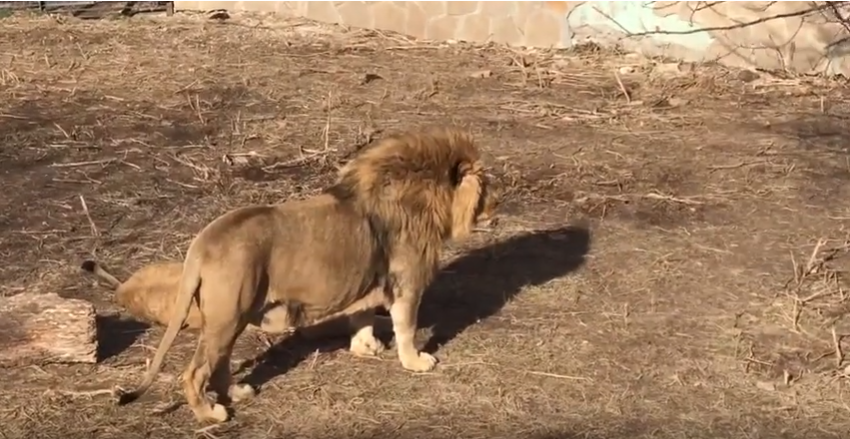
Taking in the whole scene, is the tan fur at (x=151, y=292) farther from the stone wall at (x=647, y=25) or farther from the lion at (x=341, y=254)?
the stone wall at (x=647, y=25)

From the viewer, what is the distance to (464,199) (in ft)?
17.0

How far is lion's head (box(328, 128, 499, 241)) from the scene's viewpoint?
197 inches

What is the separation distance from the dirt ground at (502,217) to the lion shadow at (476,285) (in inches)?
0.6

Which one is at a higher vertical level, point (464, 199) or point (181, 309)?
point (464, 199)

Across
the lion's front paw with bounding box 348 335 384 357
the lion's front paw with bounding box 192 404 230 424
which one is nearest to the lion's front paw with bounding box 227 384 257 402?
the lion's front paw with bounding box 192 404 230 424

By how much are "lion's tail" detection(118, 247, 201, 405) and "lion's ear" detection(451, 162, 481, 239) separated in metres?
1.17

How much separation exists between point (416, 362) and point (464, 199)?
658 millimetres

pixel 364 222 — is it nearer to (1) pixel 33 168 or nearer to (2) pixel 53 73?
(1) pixel 33 168

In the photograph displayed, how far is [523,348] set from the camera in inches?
211

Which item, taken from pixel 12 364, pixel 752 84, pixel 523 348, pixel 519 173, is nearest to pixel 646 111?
pixel 752 84

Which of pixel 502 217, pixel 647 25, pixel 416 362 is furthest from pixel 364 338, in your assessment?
pixel 647 25

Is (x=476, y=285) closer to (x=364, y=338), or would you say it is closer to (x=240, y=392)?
(x=364, y=338)

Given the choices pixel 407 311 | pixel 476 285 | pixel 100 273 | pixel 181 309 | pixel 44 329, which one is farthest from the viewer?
pixel 476 285

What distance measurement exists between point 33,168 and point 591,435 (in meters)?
3.94
